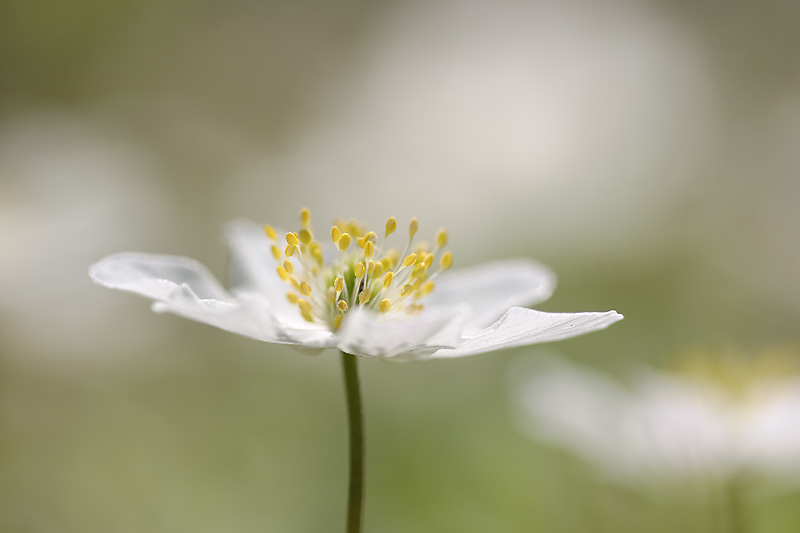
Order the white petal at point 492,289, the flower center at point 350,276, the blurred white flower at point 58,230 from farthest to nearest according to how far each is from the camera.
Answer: the blurred white flower at point 58,230 → the white petal at point 492,289 → the flower center at point 350,276

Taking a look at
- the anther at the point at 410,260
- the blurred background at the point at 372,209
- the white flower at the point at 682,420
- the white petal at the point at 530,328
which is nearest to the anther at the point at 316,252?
the anther at the point at 410,260

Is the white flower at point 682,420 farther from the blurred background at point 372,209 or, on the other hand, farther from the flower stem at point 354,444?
the flower stem at point 354,444

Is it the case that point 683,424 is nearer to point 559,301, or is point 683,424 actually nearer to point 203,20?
point 559,301

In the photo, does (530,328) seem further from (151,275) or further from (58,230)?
(58,230)

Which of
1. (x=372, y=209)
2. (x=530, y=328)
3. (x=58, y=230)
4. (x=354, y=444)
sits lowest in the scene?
(x=354, y=444)

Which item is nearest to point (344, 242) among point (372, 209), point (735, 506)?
point (735, 506)

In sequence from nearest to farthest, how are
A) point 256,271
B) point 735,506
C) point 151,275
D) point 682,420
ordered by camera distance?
point 151,275 → point 256,271 → point 735,506 → point 682,420

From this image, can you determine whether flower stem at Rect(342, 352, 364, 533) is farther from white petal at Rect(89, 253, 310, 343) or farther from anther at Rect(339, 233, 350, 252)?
anther at Rect(339, 233, 350, 252)
